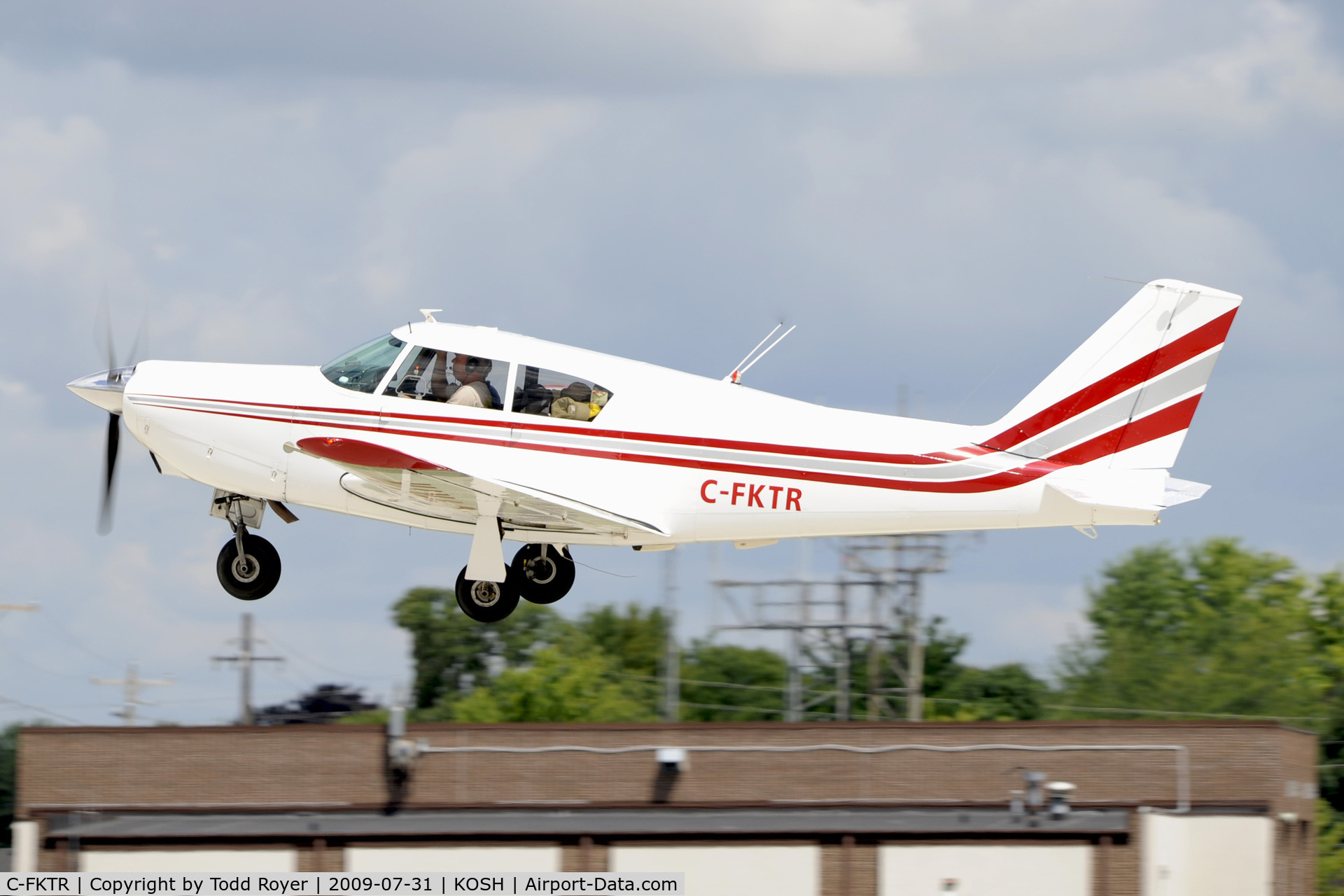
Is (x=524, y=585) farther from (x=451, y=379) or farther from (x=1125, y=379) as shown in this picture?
(x=1125, y=379)

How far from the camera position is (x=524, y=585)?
19531 mm

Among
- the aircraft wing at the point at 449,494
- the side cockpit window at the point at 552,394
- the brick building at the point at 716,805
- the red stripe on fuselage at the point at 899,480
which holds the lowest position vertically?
the brick building at the point at 716,805

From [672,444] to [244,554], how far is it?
5135 mm

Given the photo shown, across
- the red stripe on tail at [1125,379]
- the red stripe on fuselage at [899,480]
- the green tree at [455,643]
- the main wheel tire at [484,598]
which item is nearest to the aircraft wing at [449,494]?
the red stripe on fuselage at [899,480]

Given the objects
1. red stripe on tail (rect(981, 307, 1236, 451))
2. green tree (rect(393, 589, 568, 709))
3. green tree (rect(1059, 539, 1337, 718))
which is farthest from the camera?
green tree (rect(393, 589, 568, 709))

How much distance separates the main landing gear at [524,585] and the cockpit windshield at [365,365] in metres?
2.63

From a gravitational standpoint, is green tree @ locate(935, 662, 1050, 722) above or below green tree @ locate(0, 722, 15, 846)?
above

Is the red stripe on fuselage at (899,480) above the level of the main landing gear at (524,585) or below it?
above

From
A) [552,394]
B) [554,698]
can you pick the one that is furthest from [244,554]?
[554,698]

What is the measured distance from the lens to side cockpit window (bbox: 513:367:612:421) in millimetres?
17781

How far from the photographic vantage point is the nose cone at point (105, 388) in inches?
752

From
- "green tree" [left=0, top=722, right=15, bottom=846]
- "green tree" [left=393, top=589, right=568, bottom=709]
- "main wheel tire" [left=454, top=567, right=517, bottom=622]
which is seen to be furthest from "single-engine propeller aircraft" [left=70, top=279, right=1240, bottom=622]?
"green tree" [left=393, top=589, right=568, bottom=709]

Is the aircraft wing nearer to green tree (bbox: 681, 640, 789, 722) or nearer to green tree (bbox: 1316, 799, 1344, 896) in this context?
green tree (bbox: 1316, 799, 1344, 896)

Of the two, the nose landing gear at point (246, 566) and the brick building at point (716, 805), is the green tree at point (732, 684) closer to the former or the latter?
the brick building at point (716, 805)
